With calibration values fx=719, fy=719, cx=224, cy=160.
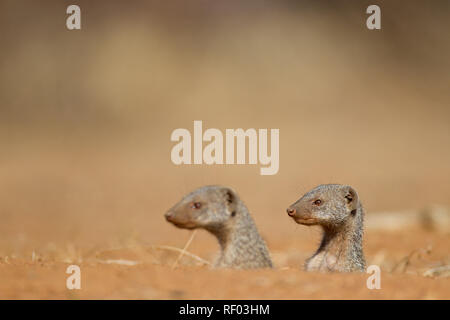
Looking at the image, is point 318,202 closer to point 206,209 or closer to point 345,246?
point 345,246

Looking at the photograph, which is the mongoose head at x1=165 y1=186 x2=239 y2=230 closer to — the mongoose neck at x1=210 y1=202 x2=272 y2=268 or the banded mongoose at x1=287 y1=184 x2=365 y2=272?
the mongoose neck at x1=210 y1=202 x2=272 y2=268

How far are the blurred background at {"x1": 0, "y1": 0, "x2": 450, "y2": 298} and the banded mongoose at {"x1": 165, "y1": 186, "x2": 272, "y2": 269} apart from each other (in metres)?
13.0

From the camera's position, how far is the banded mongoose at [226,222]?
16.6 feet

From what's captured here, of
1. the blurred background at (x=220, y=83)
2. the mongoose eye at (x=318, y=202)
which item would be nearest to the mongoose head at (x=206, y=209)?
the mongoose eye at (x=318, y=202)

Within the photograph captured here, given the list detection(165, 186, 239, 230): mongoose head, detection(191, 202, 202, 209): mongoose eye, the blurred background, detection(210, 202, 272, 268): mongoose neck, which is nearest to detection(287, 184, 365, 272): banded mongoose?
detection(210, 202, 272, 268): mongoose neck

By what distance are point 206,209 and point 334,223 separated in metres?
1.02

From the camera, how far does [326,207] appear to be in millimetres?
5387

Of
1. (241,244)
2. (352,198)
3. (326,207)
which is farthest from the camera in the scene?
(352,198)

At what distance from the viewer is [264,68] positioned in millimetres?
28062

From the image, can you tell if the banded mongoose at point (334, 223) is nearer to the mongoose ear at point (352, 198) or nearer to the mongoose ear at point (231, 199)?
the mongoose ear at point (352, 198)

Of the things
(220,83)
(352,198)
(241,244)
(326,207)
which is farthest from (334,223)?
(220,83)

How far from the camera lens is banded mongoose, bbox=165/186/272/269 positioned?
5047mm
